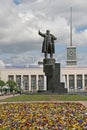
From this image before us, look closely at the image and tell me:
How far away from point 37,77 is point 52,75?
303 ft

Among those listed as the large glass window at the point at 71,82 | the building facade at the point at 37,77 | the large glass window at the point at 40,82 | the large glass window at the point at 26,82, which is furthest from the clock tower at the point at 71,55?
the large glass window at the point at 26,82

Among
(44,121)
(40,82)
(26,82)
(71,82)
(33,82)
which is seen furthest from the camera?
(26,82)

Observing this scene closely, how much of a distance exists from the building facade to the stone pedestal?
8911 cm

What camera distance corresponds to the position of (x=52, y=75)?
108ft

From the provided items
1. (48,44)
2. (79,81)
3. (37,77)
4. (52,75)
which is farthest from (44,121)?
(79,81)

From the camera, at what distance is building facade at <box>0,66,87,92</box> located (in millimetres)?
123562

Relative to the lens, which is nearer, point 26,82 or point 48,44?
point 48,44

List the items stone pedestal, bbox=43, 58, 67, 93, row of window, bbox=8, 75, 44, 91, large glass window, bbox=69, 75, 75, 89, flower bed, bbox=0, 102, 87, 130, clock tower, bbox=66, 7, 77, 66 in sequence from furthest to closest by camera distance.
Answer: clock tower, bbox=66, 7, 77, 66, large glass window, bbox=69, 75, 75, 89, row of window, bbox=8, 75, 44, 91, stone pedestal, bbox=43, 58, 67, 93, flower bed, bbox=0, 102, 87, 130

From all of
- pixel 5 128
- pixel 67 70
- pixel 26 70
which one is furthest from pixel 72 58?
pixel 5 128

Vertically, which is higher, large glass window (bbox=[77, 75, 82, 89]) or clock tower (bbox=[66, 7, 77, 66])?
clock tower (bbox=[66, 7, 77, 66])

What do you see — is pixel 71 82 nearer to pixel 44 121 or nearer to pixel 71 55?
pixel 71 55

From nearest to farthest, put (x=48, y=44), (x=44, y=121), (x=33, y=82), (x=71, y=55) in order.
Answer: (x=44, y=121) < (x=48, y=44) < (x=33, y=82) < (x=71, y=55)

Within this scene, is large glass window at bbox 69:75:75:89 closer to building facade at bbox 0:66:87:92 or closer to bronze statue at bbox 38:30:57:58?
building facade at bbox 0:66:87:92

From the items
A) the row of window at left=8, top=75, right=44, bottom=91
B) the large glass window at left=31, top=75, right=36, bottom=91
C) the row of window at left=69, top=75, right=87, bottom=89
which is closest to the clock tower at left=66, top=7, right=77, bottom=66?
the row of window at left=69, top=75, right=87, bottom=89
